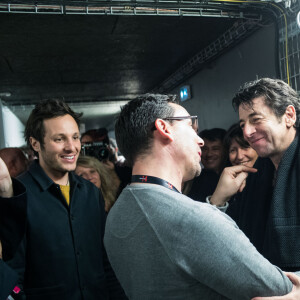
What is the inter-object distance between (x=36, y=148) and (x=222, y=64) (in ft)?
8.39

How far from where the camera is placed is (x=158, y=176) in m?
0.88

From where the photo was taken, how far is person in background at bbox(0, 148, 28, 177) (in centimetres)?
243

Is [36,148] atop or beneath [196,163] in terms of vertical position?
atop

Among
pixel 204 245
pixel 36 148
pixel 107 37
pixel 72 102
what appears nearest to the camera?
pixel 204 245

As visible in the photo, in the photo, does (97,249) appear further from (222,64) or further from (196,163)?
(222,64)

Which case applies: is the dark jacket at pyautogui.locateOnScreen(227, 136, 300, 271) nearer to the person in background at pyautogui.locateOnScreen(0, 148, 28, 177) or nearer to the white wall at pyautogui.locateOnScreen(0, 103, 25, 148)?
the person in background at pyautogui.locateOnScreen(0, 148, 28, 177)

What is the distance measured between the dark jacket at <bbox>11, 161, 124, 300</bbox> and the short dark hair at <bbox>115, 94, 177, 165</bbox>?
2.08 ft

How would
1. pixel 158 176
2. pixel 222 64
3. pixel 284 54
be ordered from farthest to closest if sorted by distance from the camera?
pixel 222 64 < pixel 284 54 < pixel 158 176

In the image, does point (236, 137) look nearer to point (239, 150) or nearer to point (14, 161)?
point (239, 150)

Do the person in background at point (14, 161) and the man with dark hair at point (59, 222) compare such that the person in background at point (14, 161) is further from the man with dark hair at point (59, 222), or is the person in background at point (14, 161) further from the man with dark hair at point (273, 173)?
the man with dark hair at point (273, 173)

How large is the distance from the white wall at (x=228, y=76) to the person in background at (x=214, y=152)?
696mm

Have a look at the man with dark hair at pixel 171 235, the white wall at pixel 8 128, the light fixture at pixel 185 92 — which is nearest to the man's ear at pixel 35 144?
the man with dark hair at pixel 171 235

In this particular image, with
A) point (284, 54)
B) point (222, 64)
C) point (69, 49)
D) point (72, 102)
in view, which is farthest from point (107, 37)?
point (72, 102)

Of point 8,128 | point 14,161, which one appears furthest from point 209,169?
point 8,128
